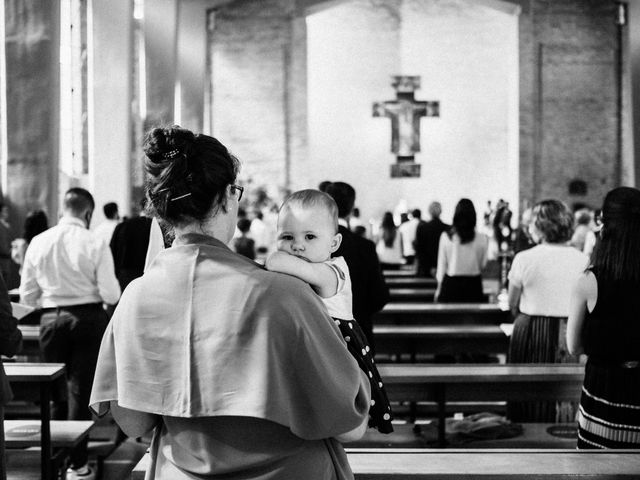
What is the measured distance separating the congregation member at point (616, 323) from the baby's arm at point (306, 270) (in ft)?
5.44

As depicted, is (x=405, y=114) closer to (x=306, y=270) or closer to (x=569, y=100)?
(x=569, y=100)

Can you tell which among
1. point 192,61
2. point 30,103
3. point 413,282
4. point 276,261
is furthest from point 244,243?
point 276,261

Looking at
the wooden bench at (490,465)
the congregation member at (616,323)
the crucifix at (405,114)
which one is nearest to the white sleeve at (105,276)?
the wooden bench at (490,465)

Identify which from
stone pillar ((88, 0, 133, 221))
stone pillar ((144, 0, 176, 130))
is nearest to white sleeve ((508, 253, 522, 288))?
stone pillar ((88, 0, 133, 221))

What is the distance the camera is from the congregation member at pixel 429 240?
11.4 metres

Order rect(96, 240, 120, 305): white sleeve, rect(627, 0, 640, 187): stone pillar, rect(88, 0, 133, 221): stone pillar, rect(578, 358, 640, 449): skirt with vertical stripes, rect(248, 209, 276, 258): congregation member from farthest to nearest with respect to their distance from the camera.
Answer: rect(627, 0, 640, 187): stone pillar < rect(248, 209, 276, 258): congregation member < rect(88, 0, 133, 221): stone pillar < rect(96, 240, 120, 305): white sleeve < rect(578, 358, 640, 449): skirt with vertical stripes

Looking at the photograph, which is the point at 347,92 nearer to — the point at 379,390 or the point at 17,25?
the point at 17,25

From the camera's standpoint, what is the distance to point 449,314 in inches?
317

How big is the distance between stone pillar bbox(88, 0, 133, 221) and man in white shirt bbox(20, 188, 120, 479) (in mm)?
9130

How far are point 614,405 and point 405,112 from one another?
2065 cm

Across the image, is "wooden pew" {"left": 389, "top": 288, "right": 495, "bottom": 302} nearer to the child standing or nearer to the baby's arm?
the child standing

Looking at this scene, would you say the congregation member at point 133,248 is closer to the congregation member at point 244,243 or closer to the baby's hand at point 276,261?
the baby's hand at point 276,261

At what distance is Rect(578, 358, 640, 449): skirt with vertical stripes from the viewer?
136 inches

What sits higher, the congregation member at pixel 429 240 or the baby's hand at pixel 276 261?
the baby's hand at pixel 276 261
